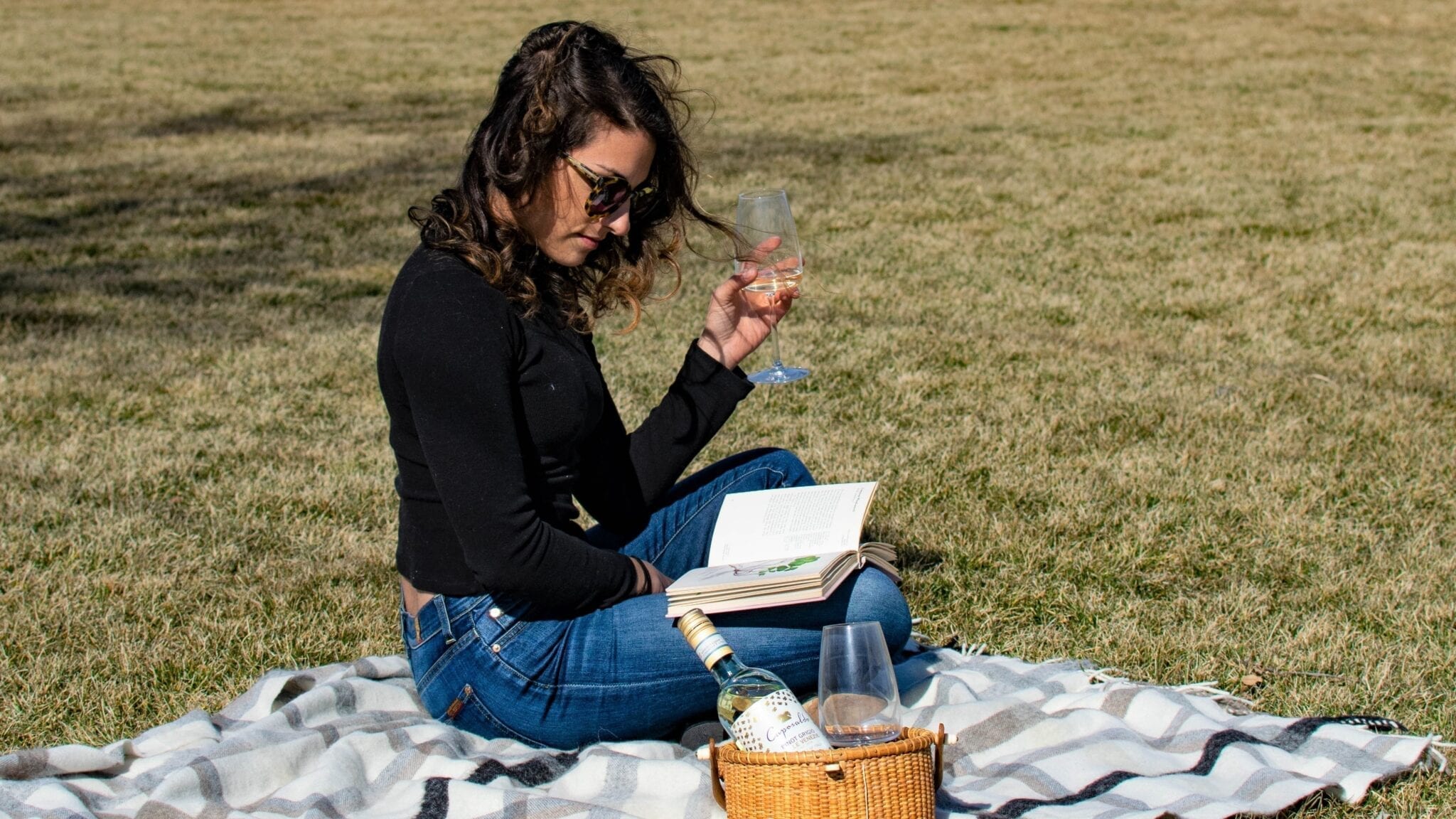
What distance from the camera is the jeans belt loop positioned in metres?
3.22

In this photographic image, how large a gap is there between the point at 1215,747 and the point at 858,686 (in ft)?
3.20

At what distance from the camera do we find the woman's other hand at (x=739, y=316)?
372 cm

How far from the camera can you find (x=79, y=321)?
25.7 ft

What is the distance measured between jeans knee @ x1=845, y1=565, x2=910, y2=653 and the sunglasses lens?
3.24 ft

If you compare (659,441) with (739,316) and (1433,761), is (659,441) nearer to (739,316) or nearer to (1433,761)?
(739,316)

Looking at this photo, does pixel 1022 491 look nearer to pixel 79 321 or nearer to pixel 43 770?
pixel 43 770

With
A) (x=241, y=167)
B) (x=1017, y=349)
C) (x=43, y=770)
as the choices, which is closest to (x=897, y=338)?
(x=1017, y=349)

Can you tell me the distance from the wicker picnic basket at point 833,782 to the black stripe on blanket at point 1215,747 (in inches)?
15.2

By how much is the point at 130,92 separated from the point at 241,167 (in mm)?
5561

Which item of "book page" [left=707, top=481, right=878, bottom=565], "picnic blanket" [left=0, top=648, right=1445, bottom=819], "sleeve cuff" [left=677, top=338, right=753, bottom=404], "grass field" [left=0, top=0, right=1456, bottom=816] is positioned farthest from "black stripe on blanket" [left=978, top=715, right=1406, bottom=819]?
"sleeve cuff" [left=677, top=338, right=753, bottom=404]

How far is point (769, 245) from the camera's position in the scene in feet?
12.0

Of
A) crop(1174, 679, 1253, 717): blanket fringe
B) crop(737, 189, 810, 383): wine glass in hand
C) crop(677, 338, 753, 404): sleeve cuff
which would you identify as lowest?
crop(1174, 679, 1253, 717): blanket fringe

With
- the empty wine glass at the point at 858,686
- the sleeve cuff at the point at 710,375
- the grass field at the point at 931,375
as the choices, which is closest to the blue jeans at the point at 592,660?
the empty wine glass at the point at 858,686

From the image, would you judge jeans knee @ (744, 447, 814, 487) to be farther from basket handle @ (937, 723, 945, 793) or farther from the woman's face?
basket handle @ (937, 723, 945, 793)
